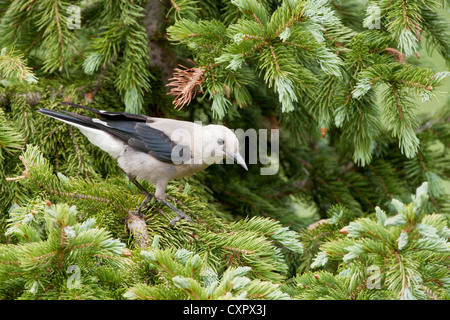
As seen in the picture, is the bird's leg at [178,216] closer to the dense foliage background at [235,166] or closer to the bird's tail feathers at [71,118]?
the dense foliage background at [235,166]

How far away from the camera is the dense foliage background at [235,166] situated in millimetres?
1761

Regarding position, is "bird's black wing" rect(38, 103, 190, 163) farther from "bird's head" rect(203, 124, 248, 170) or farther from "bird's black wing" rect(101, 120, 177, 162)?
"bird's head" rect(203, 124, 248, 170)

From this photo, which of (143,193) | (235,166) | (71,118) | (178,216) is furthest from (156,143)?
(235,166)

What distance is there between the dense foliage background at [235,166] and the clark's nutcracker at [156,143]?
0.38 feet

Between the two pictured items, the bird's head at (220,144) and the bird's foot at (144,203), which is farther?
the bird's head at (220,144)

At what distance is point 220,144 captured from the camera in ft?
10.5

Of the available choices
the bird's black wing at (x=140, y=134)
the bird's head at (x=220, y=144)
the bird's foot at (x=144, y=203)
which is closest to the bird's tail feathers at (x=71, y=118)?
the bird's black wing at (x=140, y=134)

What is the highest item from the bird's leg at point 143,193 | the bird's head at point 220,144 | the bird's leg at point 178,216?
the bird's head at point 220,144

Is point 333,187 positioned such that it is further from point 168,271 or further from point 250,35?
point 168,271

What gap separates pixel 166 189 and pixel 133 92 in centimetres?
72

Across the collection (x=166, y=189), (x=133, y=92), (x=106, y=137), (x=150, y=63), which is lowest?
(x=166, y=189)

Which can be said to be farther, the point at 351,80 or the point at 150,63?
the point at 150,63
